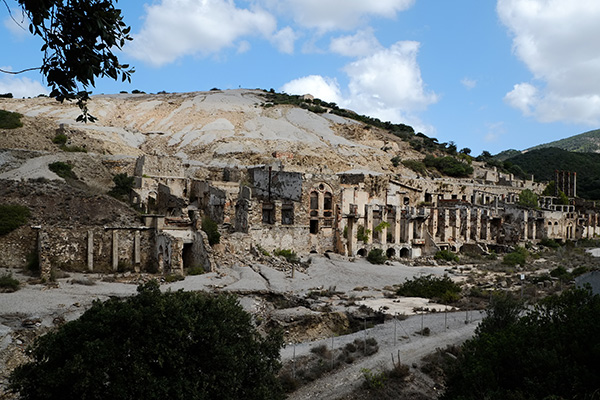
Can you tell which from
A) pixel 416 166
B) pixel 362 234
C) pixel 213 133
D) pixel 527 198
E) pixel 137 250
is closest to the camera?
pixel 137 250

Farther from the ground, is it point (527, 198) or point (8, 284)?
point (527, 198)

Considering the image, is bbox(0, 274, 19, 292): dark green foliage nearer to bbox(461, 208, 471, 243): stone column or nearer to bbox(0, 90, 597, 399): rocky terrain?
bbox(0, 90, 597, 399): rocky terrain

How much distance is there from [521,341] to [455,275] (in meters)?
23.1

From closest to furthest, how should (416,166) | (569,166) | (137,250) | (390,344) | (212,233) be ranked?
1. (390,344)
2. (137,250)
3. (212,233)
4. (416,166)
5. (569,166)

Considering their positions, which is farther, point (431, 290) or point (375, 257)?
point (375, 257)

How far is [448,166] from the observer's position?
76938 mm

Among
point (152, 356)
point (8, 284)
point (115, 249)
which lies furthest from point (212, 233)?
point (152, 356)

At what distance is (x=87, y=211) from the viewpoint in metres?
25.2

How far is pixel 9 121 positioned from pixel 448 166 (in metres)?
58.9

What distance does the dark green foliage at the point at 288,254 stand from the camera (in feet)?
98.9

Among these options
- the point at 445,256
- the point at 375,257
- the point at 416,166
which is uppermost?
the point at 416,166

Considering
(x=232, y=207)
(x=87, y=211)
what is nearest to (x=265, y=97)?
(x=232, y=207)

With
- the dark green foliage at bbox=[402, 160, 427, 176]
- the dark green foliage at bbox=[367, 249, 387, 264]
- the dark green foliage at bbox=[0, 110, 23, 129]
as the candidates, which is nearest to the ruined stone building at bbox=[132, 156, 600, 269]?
the dark green foliage at bbox=[367, 249, 387, 264]

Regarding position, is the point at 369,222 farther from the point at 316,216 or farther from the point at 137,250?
the point at 137,250
